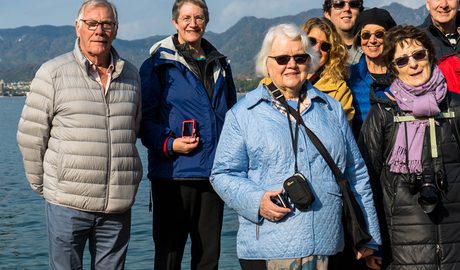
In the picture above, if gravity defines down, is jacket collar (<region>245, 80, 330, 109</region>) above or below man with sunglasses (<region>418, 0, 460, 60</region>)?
below

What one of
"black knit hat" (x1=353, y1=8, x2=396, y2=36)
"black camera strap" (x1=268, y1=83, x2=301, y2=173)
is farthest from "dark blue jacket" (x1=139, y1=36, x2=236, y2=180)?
"black knit hat" (x1=353, y1=8, x2=396, y2=36)

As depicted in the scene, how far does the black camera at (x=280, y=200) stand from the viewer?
2631mm

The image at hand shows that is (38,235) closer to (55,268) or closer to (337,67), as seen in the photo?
(55,268)

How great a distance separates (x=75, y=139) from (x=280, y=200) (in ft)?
4.63

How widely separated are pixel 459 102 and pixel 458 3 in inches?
63.0

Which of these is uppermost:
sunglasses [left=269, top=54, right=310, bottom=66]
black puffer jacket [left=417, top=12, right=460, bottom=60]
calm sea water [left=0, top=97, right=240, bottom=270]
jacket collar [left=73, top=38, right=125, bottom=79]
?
black puffer jacket [left=417, top=12, right=460, bottom=60]

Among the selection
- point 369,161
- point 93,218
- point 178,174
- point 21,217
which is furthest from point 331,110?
point 21,217

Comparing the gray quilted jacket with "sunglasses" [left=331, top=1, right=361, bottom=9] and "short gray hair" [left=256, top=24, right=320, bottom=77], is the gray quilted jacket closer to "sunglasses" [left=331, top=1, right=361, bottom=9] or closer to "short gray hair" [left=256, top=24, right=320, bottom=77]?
"short gray hair" [left=256, top=24, right=320, bottom=77]

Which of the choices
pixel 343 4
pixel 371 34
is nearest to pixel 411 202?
pixel 371 34

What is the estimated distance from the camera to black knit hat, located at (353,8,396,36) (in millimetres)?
3877

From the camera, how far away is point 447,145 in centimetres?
308

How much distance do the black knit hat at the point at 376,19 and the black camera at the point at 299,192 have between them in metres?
1.85

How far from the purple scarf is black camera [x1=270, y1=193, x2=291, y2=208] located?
2.98ft

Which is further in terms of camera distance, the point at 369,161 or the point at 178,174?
the point at 178,174
